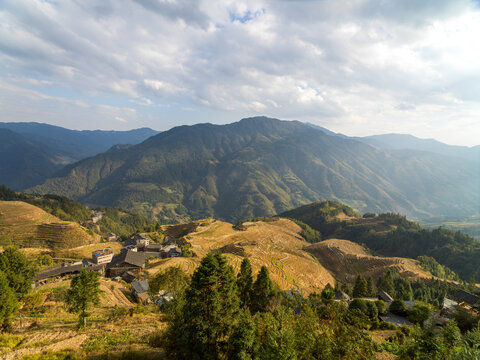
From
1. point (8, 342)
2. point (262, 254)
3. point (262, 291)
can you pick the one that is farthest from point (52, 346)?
point (262, 254)

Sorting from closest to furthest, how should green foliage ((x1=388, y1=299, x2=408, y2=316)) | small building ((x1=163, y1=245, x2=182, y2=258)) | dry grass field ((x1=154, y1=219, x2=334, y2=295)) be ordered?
1. green foliage ((x1=388, y1=299, x2=408, y2=316))
2. dry grass field ((x1=154, y1=219, x2=334, y2=295))
3. small building ((x1=163, y1=245, x2=182, y2=258))

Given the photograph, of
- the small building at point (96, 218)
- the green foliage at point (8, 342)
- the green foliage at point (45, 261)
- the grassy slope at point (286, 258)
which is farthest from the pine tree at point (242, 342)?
the small building at point (96, 218)

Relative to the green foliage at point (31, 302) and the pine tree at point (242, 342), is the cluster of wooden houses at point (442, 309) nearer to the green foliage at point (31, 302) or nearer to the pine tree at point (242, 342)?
the pine tree at point (242, 342)

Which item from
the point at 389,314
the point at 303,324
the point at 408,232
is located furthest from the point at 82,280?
the point at 408,232

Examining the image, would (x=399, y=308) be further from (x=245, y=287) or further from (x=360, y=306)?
(x=245, y=287)

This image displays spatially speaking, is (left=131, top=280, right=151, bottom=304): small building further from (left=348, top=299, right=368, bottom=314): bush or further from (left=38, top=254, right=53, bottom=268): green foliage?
(left=38, top=254, right=53, bottom=268): green foliage

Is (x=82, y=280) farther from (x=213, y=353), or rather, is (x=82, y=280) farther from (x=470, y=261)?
(x=470, y=261)

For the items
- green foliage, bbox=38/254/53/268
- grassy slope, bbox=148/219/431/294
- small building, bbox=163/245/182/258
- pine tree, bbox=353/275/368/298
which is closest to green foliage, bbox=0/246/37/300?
grassy slope, bbox=148/219/431/294
